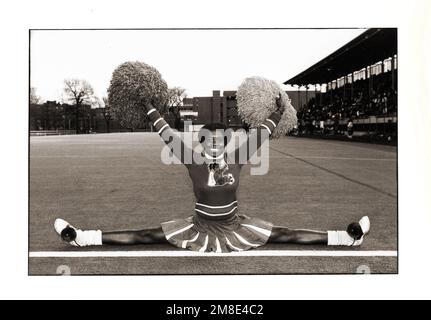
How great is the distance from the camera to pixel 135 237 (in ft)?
15.4

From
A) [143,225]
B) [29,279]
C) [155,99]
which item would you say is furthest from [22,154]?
[143,225]

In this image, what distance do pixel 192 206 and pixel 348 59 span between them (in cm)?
1649

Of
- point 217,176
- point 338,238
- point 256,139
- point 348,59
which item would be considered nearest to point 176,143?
point 217,176

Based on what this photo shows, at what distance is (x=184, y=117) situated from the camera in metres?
6.12

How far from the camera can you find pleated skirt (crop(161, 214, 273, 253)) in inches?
178

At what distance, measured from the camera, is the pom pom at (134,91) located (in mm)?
4600

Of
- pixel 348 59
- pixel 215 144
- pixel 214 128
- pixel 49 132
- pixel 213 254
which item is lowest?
pixel 213 254

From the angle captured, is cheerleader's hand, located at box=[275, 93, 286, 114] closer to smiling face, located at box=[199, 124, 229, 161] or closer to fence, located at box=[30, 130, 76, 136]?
smiling face, located at box=[199, 124, 229, 161]

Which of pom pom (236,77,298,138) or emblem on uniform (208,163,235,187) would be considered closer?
emblem on uniform (208,163,235,187)

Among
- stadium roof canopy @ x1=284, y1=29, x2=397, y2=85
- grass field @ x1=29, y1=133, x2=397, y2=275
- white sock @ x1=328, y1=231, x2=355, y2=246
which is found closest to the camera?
grass field @ x1=29, y1=133, x2=397, y2=275

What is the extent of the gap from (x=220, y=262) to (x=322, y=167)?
8735 millimetres

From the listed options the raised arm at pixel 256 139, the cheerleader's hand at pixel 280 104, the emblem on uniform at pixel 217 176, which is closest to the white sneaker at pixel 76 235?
the emblem on uniform at pixel 217 176

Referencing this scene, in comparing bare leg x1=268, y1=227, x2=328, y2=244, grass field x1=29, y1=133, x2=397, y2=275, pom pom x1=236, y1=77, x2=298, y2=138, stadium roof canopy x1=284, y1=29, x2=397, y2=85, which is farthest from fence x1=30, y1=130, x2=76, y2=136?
bare leg x1=268, y1=227, x2=328, y2=244

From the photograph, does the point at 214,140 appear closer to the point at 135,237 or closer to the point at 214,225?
the point at 214,225
